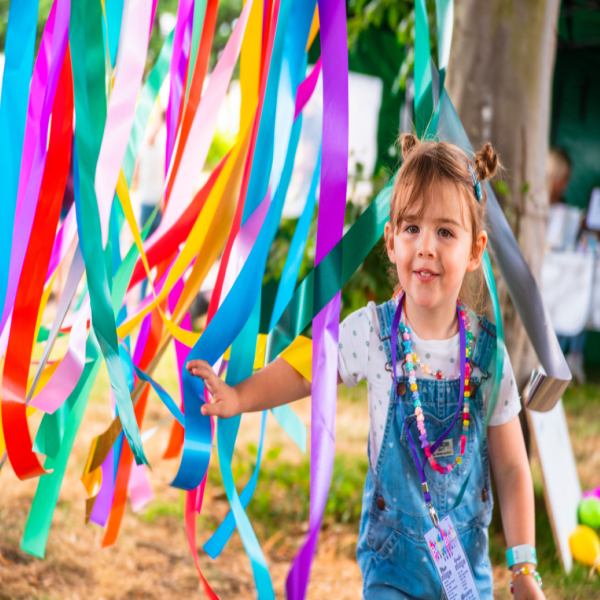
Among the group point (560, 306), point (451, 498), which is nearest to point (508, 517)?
point (451, 498)

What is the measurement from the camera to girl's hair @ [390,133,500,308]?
1.08 metres

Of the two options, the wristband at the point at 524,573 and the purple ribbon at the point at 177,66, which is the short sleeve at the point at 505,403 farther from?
the purple ribbon at the point at 177,66

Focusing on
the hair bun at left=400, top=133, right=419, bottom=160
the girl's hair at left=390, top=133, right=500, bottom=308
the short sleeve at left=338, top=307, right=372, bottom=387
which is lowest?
the short sleeve at left=338, top=307, right=372, bottom=387

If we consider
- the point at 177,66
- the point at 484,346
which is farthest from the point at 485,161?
the point at 177,66

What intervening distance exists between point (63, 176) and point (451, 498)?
3.04ft

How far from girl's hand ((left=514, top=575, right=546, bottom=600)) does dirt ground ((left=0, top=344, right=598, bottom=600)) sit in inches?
32.8

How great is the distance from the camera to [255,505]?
2297mm

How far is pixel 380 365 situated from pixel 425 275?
0.70ft

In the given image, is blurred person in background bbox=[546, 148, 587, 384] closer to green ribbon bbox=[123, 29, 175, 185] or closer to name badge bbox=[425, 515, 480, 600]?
green ribbon bbox=[123, 29, 175, 185]

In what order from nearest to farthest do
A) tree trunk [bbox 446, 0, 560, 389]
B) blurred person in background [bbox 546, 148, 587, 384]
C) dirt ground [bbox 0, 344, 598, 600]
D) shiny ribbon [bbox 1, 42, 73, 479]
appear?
shiny ribbon [bbox 1, 42, 73, 479] → dirt ground [bbox 0, 344, 598, 600] → tree trunk [bbox 446, 0, 560, 389] → blurred person in background [bbox 546, 148, 587, 384]

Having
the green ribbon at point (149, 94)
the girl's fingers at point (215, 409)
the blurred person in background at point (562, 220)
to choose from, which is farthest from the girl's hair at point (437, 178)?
the blurred person in background at point (562, 220)

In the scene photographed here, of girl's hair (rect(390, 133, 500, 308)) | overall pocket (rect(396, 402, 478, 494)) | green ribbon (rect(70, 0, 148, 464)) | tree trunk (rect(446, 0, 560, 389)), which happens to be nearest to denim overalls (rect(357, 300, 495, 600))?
overall pocket (rect(396, 402, 478, 494))

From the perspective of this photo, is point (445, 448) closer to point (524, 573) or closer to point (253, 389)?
point (524, 573)

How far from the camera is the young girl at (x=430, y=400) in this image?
1089 millimetres
